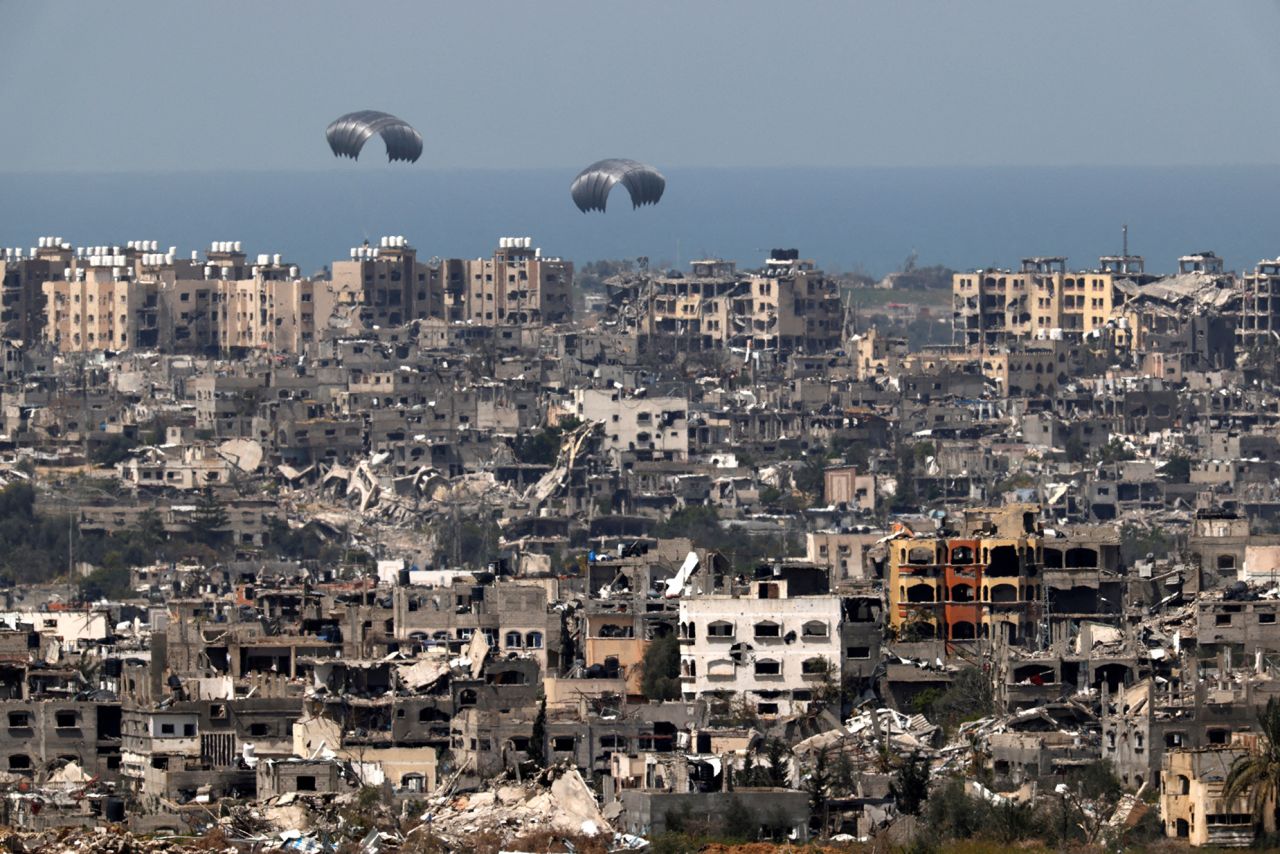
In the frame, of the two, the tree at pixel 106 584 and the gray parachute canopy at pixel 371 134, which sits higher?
the gray parachute canopy at pixel 371 134

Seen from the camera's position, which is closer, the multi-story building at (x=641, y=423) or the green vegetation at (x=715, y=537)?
the green vegetation at (x=715, y=537)

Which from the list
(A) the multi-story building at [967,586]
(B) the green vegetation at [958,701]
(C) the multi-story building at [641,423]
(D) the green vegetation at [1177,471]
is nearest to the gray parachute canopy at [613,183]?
(C) the multi-story building at [641,423]

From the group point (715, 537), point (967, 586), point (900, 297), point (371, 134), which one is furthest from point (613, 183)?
point (967, 586)

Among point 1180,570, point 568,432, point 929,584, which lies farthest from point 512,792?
point 568,432

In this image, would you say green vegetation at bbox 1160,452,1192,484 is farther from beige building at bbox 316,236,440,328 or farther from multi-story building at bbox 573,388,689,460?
beige building at bbox 316,236,440,328

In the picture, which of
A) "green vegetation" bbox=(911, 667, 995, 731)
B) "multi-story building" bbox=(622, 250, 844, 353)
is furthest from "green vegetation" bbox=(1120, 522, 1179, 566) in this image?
"multi-story building" bbox=(622, 250, 844, 353)

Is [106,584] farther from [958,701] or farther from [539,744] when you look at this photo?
[539,744]

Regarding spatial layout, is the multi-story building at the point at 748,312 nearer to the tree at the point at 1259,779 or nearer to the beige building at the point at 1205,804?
the beige building at the point at 1205,804
